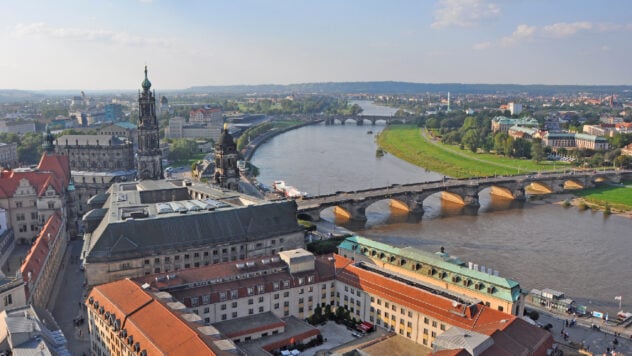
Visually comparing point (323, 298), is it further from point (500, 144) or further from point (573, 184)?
point (500, 144)

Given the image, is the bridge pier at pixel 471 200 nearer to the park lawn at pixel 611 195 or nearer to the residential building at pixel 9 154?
the park lawn at pixel 611 195

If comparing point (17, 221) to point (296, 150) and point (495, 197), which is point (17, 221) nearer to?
point (495, 197)

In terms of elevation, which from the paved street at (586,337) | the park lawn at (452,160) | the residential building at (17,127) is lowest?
the paved street at (586,337)

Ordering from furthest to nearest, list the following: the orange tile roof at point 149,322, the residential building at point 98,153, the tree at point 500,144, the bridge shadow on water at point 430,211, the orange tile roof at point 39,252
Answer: the tree at point 500,144 → the residential building at point 98,153 → the bridge shadow on water at point 430,211 → the orange tile roof at point 39,252 → the orange tile roof at point 149,322

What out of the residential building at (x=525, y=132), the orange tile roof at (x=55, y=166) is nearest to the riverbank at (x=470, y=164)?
the residential building at (x=525, y=132)

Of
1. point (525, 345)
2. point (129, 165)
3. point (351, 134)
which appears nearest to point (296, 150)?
point (351, 134)

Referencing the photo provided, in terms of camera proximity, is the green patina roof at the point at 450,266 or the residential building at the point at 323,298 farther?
the green patina roof at the point at 450,266

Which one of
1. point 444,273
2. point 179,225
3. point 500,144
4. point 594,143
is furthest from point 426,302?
point 594,143
